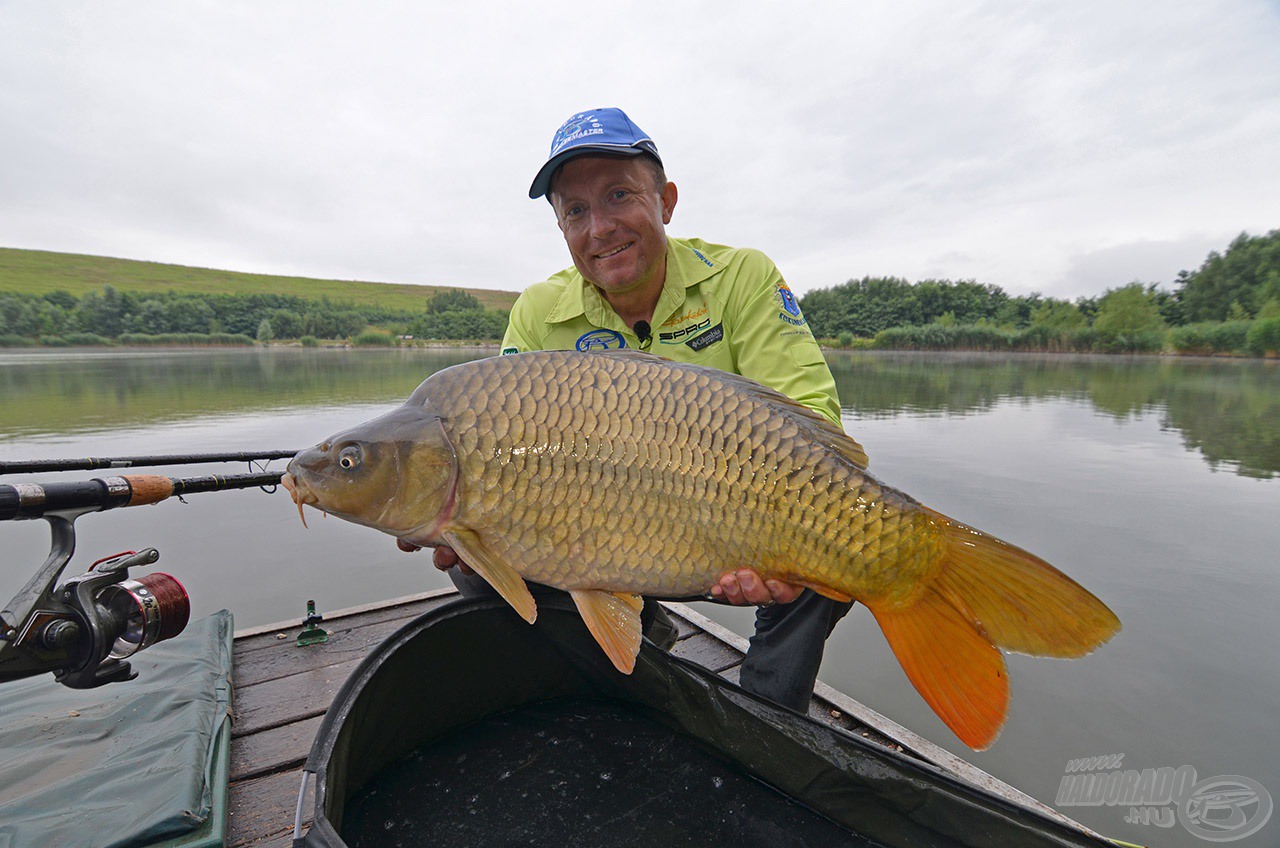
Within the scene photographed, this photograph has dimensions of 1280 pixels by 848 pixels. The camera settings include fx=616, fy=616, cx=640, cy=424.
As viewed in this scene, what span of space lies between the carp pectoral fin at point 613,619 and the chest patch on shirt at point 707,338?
31.5 inches

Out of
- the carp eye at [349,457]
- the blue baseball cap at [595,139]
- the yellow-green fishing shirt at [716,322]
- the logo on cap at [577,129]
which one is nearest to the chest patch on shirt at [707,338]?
the yellow-green fishing shirt at [716,322]

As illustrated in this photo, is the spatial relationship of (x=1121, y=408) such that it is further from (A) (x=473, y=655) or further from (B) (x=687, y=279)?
(A) (x=473, y=655)

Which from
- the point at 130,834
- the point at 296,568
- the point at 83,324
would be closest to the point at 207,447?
the point at 296,568

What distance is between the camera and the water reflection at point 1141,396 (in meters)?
6.30

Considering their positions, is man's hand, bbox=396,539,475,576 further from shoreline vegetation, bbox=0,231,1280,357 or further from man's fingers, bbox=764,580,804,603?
shoreline vegetation, bbox=0,231,1280,357

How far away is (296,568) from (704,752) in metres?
2.97

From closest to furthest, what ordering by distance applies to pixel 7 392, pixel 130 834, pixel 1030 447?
1. pixel 130 834
2. pixel 1030 447
3. pixel 7 392

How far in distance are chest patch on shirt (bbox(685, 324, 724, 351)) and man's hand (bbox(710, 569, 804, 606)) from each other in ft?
2.49

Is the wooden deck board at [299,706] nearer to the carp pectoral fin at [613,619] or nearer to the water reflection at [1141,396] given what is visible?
the carp pectoral fin at [613,619]

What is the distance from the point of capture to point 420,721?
4.03 ft

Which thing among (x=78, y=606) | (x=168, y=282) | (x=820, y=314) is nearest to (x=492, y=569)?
(x=78, y=606)

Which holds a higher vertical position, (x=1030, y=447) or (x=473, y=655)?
(x=473, y=655)

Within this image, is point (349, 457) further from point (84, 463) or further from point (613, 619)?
point (84, 463)

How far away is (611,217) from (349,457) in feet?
2.85
